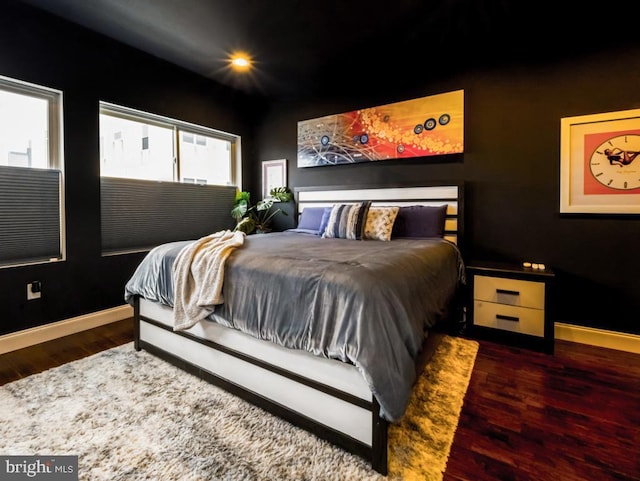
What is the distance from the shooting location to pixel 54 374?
83.6 inches

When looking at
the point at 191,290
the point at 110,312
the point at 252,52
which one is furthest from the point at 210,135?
the point at 191,290

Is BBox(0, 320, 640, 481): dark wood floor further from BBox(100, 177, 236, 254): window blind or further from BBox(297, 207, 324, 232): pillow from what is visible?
BBox(297, 207, 324, 232): pillow

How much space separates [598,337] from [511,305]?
800 mm

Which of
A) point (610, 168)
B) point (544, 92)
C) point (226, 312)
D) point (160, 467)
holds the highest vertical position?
point (544, 92)

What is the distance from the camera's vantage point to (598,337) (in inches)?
102

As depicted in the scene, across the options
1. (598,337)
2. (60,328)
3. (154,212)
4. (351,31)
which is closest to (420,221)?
(598,337)

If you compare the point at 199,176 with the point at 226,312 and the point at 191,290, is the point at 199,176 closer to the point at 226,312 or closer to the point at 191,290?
the point at 191,290

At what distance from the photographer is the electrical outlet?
2642mm

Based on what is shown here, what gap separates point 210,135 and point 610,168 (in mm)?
4281

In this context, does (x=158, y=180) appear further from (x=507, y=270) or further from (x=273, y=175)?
(x=507, y=270)

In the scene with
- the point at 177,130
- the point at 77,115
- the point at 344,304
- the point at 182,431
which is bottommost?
the point at 182,431

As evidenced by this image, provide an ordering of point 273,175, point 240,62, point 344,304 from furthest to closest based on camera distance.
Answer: point 273,175
point 240,62
point 344,304

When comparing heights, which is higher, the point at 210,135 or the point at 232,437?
the point at 210,135

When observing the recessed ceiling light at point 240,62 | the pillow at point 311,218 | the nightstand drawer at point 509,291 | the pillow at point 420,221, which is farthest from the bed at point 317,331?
the recessed ceiling light at point 240,62
